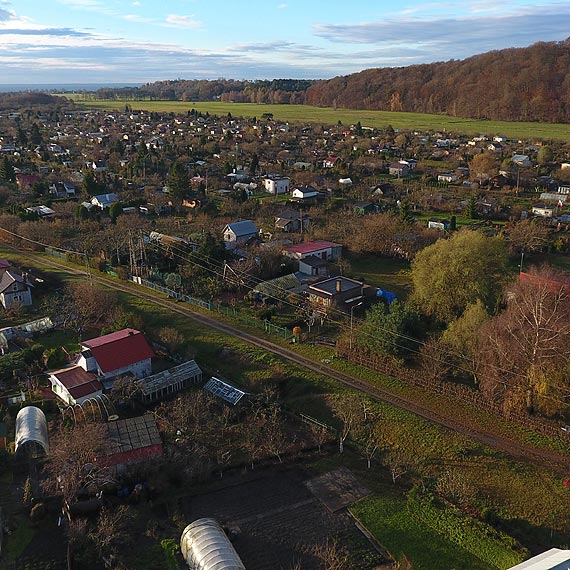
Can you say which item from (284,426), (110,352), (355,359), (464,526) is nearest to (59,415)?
(110,352)

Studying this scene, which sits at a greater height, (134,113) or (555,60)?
(555,60)

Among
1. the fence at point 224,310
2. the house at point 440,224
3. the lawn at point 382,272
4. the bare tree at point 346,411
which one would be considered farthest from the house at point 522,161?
the bare tree at point 346,411

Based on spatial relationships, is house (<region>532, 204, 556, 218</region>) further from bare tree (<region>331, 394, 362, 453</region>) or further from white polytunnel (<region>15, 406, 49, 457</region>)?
white polytunnel (<region>15, 406, 49, 457</region>)

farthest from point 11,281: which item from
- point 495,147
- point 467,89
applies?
point 467,89

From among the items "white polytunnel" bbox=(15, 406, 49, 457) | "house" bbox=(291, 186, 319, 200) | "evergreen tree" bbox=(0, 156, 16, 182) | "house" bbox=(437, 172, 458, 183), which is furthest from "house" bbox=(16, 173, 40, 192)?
"house" bbox=(437, 172, 458, 183)

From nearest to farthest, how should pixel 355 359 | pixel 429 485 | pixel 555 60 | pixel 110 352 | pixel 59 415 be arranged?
pixel 429 485 < pixel 59 415 < pixel 110 352 < pixel 355 359 < pixel 555 60

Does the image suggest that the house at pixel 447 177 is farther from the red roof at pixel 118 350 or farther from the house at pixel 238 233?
the red roof at pixel 118 350

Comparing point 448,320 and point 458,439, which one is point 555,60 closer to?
point 448,320

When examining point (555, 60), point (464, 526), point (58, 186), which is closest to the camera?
point (464, 526)
